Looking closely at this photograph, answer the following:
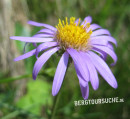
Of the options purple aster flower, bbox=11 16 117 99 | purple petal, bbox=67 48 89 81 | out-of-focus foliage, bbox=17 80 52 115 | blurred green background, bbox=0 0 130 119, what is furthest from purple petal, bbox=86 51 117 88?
out-of-focus foliage, bbox=17 80 52 115

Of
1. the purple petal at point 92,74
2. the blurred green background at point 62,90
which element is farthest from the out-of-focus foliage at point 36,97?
the purple petal at point 92,74

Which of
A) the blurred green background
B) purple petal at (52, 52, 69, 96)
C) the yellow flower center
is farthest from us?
the blurred green background

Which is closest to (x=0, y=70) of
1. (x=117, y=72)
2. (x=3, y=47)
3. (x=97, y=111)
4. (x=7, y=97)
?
(x=3, y=47)

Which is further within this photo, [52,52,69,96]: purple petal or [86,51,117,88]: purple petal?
[86,51,117,88]: purple petal

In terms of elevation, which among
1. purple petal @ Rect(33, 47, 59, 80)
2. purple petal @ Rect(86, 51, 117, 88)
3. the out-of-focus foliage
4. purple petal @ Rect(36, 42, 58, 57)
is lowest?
the out-of-focus foliage

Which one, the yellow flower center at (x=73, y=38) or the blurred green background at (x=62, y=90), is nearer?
the yellow flower center at (x=73, y=38)

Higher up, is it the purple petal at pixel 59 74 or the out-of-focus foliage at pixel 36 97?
the purple petal at pixel 59 74

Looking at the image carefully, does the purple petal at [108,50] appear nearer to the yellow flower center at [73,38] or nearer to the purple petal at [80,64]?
the yellow flower center at [73,38]

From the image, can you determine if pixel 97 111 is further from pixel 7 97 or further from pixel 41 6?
pixel 41 6

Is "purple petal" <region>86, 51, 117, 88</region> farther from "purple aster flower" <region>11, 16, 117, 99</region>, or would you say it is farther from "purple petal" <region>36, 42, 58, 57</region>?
"purple petal" <region>36, 42, 58, 57</region>
